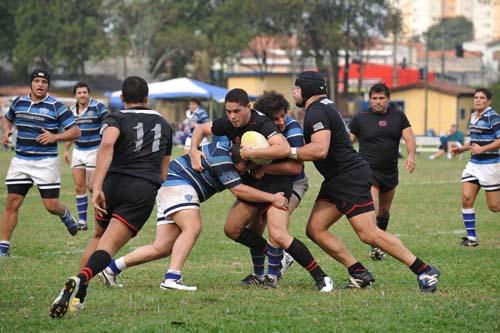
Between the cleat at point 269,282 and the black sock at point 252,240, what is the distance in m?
0.26

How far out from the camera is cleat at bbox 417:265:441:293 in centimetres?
966

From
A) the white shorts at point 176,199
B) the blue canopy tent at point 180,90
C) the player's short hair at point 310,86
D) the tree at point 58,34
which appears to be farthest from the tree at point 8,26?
the player's short hair at point 310,86

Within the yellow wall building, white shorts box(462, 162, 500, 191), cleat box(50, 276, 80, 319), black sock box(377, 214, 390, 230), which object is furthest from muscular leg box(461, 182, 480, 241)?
the yellow wall building

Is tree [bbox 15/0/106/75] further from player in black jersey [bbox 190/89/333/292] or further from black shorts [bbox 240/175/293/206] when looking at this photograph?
black shorts [bbox 240/175/293/206]

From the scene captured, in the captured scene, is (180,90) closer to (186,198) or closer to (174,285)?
(186,198)

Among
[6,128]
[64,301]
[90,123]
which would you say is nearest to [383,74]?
[90,123]

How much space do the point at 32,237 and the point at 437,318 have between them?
8.06 meters

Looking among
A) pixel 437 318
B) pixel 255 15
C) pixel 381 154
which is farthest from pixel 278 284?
pixel 255 15

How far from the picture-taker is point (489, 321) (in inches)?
322

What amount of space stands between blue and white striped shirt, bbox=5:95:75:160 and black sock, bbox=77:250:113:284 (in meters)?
4.44

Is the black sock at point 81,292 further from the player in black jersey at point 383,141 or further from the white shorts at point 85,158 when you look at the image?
the white shorts at point 85,158

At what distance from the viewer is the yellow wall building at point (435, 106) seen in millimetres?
71125

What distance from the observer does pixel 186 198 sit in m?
9.83

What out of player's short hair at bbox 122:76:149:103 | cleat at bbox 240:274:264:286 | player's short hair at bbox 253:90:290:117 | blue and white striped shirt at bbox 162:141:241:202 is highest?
player's short hair at bbox 122:76:149:103
